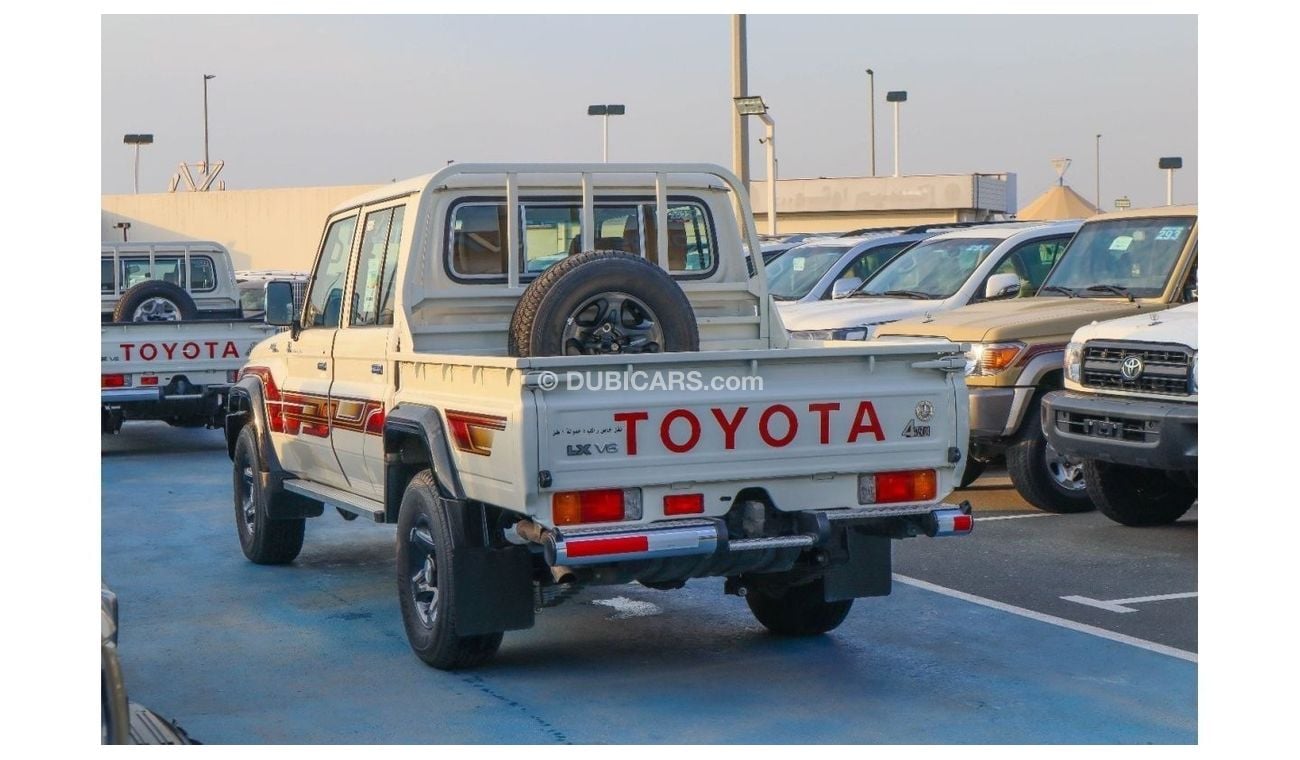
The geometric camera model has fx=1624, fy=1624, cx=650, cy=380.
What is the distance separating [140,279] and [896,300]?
28.7ft

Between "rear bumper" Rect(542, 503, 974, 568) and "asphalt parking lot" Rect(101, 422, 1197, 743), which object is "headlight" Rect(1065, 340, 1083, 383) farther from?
"rear bumper" Rect(542, 503, 974, 568)

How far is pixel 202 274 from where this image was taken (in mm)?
17938

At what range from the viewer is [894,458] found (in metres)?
6.29

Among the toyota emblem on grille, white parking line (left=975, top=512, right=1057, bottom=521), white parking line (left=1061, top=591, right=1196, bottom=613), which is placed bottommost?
white parking line (left=1061, top=591, right=1196, bottom=613)

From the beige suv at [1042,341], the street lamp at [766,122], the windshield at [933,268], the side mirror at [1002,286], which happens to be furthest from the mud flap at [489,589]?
the street lamp at [766,122]

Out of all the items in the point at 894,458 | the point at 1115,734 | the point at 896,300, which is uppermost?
the point at 896,300

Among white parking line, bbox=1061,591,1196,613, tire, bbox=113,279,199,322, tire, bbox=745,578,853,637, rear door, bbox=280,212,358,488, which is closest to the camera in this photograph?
tire, bbox=745,578,853,637

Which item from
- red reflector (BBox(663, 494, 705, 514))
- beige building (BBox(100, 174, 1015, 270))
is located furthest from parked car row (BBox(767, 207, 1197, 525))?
beige building (BBox(100, 174, 1015, 270))

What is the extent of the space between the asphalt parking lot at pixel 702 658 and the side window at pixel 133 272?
834 cm

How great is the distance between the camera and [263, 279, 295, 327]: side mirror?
859 centimetres

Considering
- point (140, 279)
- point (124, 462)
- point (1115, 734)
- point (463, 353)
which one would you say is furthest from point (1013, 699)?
point (140, 279)

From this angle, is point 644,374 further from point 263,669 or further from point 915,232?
point 915,232

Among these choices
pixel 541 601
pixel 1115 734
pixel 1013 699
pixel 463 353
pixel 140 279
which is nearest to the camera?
pixel 1115 734

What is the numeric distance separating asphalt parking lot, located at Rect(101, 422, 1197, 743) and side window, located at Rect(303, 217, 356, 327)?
142cm
